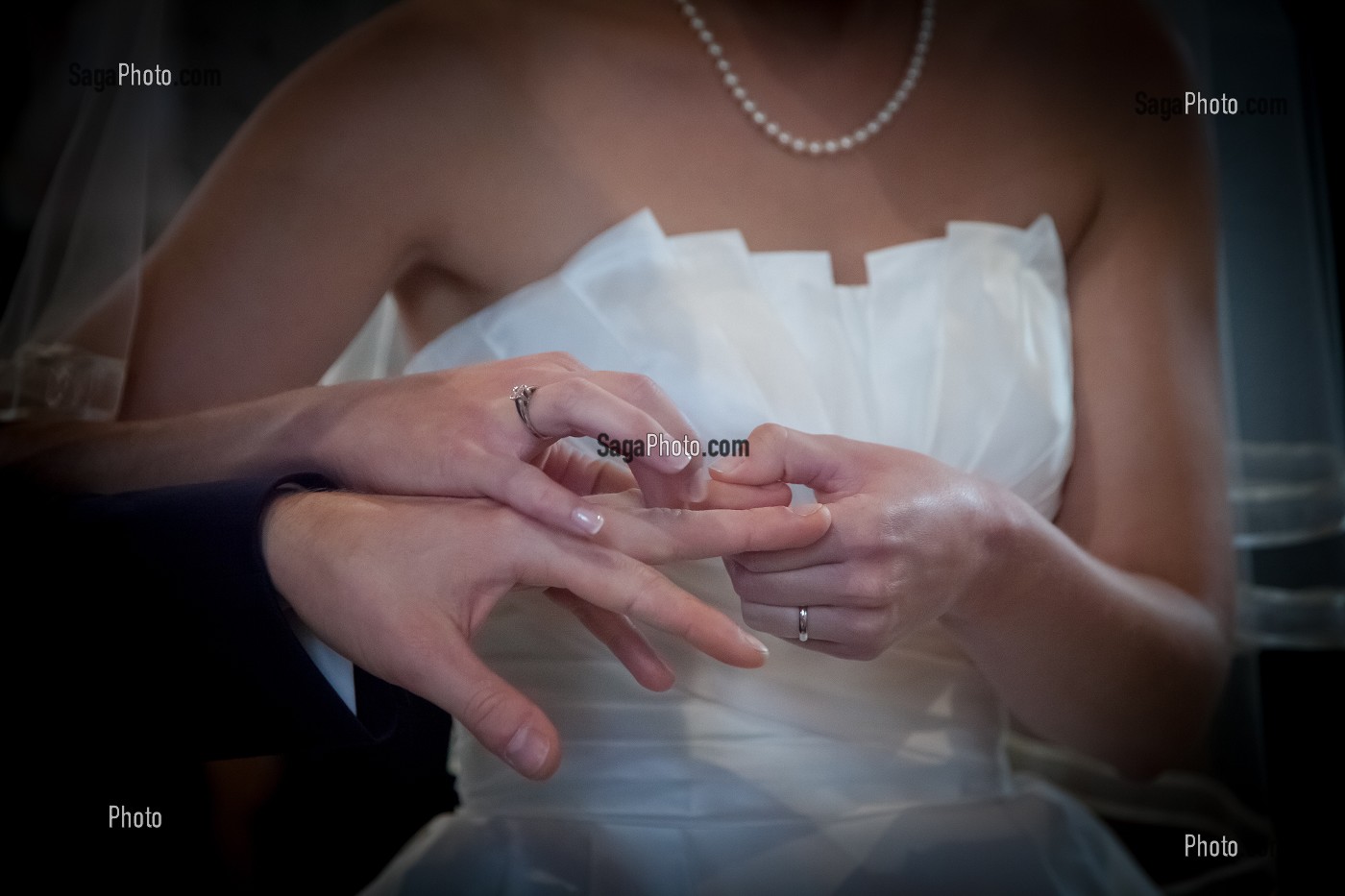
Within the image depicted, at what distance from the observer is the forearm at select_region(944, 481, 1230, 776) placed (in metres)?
0.57

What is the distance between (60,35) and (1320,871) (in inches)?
38.9

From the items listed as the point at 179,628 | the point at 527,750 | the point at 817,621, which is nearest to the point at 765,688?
the point at 817,621

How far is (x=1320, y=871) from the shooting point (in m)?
0.70

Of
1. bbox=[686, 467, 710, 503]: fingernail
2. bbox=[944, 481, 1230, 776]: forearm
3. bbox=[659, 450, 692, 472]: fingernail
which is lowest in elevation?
bbox=[944, 481, 1230, 776]: forearm

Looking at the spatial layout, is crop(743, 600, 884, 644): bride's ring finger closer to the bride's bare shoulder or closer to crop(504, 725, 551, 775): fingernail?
crop(504, 725, 551, 775): fingernail

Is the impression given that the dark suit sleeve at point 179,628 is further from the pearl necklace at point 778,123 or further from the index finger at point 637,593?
the pearl necklace at point 778,123

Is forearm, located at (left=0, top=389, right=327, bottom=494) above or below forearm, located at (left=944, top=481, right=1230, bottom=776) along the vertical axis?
above

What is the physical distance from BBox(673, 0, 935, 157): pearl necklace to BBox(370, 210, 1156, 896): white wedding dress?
78 millimetres

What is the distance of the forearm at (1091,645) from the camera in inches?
22.4

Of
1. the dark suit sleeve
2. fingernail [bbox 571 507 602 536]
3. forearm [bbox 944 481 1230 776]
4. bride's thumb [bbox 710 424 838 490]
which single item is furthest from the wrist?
the dark suit sleeve

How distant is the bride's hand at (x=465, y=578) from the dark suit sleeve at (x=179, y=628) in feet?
0.07

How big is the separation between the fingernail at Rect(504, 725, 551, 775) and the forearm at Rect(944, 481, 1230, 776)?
0.88ft

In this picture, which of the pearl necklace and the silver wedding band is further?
the pearl necklace

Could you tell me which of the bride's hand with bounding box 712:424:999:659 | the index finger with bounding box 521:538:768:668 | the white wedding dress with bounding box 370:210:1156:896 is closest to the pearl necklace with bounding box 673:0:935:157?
the white wedding dress with bounding box 370:210:1156:896
